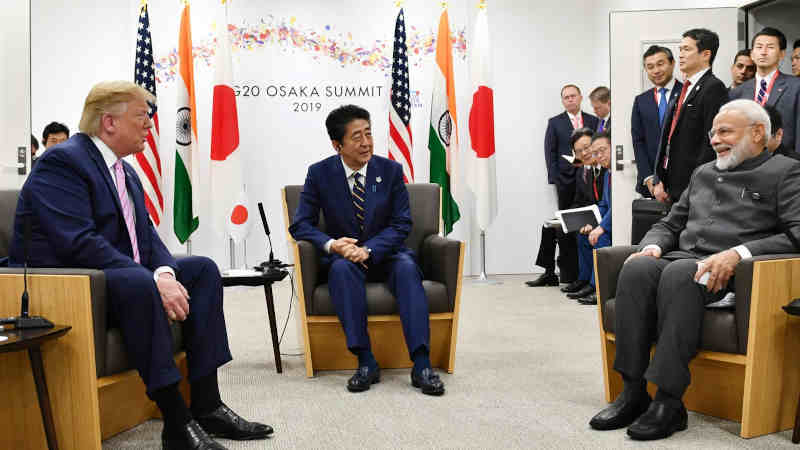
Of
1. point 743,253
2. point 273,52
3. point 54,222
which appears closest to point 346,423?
point 54,222

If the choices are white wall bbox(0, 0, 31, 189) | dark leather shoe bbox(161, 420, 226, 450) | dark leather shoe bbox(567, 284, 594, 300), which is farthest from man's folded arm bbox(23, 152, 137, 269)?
dark leather shoe bbox(567, 284, 594, 300)

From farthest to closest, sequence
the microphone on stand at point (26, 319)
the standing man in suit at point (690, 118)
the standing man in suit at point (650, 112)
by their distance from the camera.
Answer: the standing man in suit at point (650, 112), the standing man in suit at point (690, 118), the microphone on stand at point (26, 319)

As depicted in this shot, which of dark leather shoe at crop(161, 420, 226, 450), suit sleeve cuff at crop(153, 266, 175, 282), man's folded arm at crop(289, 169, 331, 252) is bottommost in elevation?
dark leather shoe at crop(161, 420, 226, 450)

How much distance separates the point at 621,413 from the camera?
2.48m

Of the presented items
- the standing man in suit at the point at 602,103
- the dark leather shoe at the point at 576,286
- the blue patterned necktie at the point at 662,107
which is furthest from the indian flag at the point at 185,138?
the blue patterned necktie at the point at 662,107

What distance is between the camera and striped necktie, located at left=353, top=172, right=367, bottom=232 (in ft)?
11.3

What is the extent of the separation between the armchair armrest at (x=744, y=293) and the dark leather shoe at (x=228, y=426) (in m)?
1.46

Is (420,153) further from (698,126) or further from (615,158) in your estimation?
(698,126)

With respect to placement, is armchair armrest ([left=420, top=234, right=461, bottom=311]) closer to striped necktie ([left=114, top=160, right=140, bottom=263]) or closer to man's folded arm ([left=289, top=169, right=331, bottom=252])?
man's folded arm ([left=289, top=169, right=331, bottom=252])

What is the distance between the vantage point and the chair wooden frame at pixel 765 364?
7.55 feet

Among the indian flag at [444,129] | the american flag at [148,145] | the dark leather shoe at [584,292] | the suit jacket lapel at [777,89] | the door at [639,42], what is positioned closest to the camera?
the suit jacket lapel at [777,89]

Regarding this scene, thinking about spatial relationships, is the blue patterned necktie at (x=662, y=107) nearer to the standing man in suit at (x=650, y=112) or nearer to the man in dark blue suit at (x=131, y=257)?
the standing man in suit at (x=650, y=112)

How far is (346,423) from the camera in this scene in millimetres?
2598

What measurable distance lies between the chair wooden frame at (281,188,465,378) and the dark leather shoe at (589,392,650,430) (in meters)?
0.90
